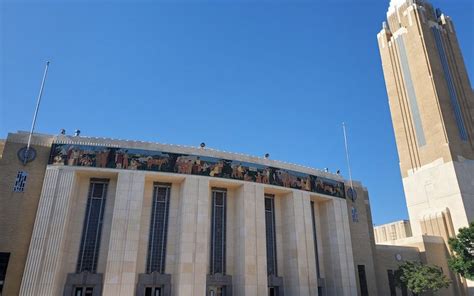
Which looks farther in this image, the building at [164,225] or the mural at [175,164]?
the mural at [175,164]

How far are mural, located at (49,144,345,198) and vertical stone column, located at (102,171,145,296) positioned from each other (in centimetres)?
127

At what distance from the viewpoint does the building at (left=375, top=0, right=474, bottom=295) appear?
41031 millimetres

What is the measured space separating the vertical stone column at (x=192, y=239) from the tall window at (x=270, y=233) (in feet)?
19.5

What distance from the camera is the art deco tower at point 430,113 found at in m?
42.8

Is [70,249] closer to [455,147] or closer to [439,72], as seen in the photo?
[455,147]

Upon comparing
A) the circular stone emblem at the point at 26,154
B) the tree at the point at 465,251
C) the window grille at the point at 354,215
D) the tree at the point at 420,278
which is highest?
the circular stone emblem at the point at 26,154

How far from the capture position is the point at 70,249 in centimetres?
2509

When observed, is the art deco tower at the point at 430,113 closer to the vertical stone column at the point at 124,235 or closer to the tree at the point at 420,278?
the tree at the point at 420,278

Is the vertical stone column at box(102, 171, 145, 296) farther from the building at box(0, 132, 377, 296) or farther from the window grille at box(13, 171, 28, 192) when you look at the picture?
the window grille at box(13, 171, 28, 192)

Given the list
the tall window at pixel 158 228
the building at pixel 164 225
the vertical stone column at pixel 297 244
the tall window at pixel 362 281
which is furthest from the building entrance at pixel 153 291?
the tall window at pixel 362 281

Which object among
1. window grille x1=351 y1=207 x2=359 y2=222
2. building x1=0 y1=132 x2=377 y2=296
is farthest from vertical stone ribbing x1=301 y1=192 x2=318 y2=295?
window grille x1=351 y1=207 x2=359 y2=222

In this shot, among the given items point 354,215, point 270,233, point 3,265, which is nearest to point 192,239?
point 270,233

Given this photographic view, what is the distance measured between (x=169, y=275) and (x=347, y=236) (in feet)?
56.8

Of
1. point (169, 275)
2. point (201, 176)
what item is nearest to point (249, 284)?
point (169, 275)
